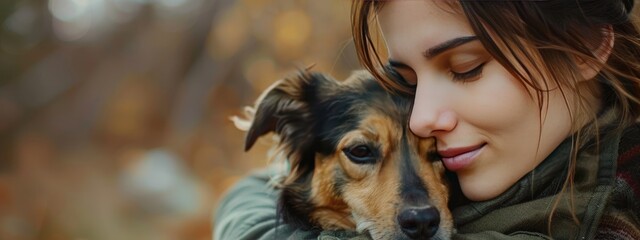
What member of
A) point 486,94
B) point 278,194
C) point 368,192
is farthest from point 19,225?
point 486,94

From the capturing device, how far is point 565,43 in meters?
1.86

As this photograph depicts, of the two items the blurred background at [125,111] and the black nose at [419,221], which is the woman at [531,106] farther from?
the blurred background at [125,111]

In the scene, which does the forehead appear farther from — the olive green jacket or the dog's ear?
the dog's ear

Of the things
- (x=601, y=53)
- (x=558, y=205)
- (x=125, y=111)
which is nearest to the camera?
(x=558, y=205)

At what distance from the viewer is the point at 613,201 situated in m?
1.86

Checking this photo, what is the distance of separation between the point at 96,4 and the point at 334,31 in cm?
202

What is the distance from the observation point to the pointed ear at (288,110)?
2.53 metres

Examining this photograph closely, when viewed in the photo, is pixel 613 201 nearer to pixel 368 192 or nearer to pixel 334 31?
pixel 368 192

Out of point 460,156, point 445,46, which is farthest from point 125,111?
point 445,46

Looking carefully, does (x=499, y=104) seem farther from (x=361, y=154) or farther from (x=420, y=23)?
(x=361, y=154)

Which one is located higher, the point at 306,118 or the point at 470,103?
the point at 306,118

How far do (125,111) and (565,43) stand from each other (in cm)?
494

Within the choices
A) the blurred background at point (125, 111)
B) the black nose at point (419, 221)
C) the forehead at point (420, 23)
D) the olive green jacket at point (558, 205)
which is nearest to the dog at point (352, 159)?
the black nose at point (419, 221)

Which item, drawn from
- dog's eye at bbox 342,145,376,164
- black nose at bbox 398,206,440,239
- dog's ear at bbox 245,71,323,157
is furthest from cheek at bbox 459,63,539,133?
dog's ear at bbox 245,71,323,157
